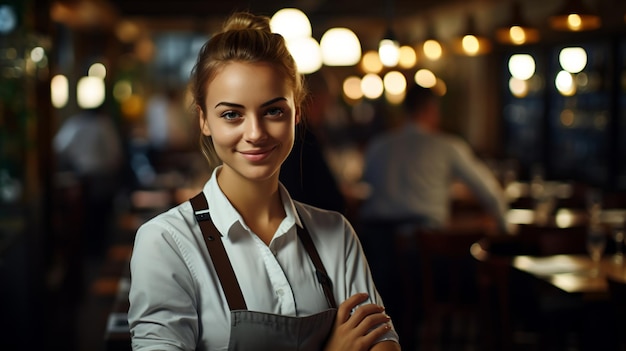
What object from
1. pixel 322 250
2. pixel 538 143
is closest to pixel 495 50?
pixel 538 143

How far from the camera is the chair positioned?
4.92m

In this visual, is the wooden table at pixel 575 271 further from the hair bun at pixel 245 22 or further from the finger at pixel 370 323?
the hair bun at pixel 245 22

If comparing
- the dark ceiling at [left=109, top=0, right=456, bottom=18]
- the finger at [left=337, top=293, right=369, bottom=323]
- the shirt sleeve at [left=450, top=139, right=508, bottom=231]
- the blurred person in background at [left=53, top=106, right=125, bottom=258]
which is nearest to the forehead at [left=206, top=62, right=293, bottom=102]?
the finger at [left=337, top=293, right=369, bottom=323]

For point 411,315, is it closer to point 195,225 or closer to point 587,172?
point 195,225

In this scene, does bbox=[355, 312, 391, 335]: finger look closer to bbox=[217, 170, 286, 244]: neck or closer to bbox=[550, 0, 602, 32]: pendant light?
bbox=[217, 170, 286, 244]: neck

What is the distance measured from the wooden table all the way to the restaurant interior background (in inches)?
54.0

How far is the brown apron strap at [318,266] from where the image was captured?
2037 millimetres

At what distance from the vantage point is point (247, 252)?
1.99m

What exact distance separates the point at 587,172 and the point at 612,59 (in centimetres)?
142

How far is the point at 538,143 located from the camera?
11312 mm

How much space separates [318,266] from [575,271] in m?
2.65

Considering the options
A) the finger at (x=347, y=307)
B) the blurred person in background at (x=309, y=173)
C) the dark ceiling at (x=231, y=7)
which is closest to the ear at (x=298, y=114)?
the blurred person in background at (x=309, y=173)

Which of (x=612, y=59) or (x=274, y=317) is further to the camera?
(x=612, y=59)

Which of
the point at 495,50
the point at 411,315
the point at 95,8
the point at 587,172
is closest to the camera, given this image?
the point at 411,315
